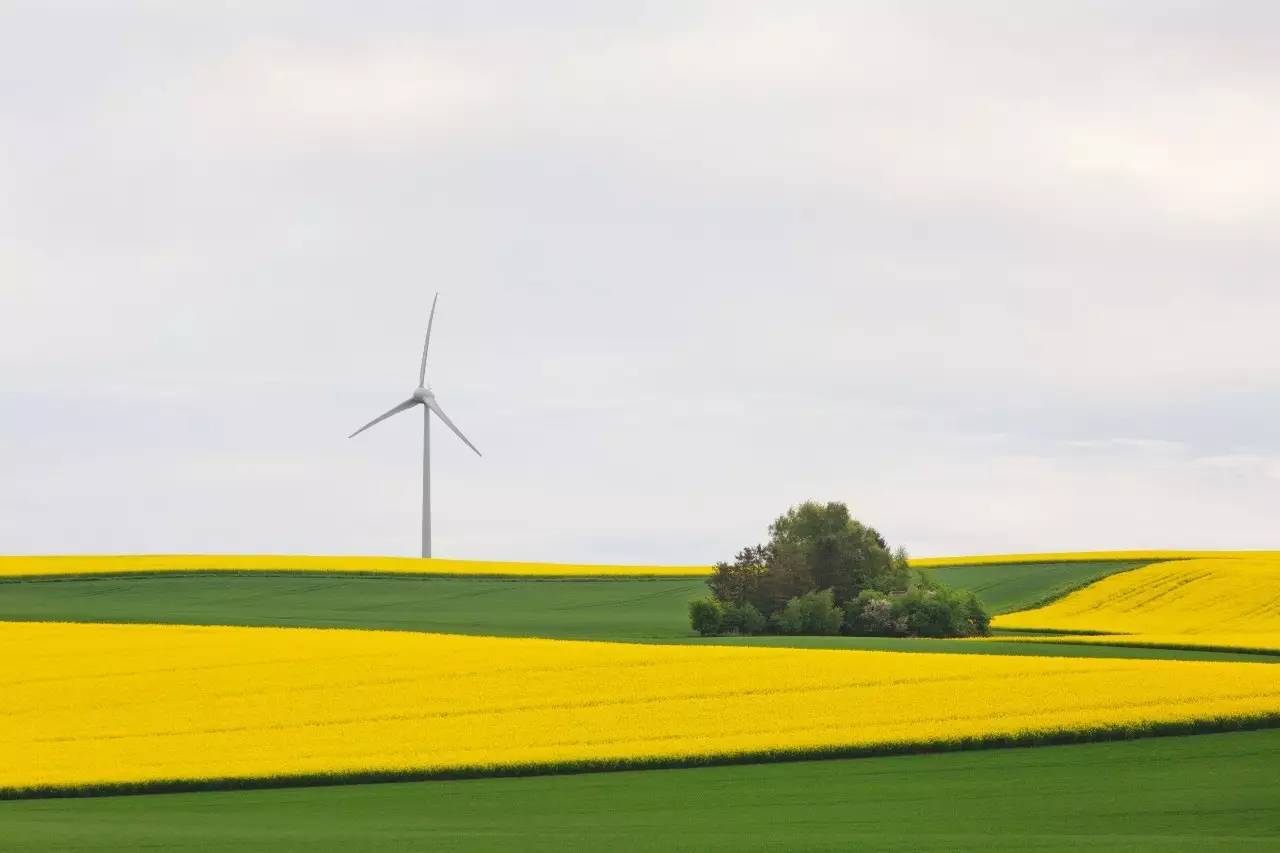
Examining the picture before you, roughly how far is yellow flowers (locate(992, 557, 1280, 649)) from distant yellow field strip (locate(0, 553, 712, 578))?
79.4 feet

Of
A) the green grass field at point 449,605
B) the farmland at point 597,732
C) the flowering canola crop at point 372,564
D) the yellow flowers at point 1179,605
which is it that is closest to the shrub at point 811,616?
the green grass field at point 449,605

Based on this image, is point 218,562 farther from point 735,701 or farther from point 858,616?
point 735,701

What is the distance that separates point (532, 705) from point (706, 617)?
2607 cm

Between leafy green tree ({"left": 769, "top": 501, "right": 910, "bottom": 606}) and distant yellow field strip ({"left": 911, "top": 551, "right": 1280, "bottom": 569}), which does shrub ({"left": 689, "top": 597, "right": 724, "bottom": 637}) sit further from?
distant yellow field strip ({"left": 911, "top": 551, "right": 1280, "bottom": 569})

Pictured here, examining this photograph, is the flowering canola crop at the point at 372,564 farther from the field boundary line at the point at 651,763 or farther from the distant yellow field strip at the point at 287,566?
the field boundary line at the point at 651,763

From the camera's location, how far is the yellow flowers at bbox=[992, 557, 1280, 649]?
2544 inches

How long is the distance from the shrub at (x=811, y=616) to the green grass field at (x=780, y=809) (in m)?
30.1

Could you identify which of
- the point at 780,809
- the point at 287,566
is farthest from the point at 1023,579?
the point at 780,809

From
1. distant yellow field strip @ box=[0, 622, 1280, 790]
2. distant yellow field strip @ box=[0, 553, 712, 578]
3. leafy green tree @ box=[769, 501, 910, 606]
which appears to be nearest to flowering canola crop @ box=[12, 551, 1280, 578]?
distant yellow field strip @ box=[0, 553, 712, 578]

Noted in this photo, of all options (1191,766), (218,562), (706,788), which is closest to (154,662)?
(706,788)

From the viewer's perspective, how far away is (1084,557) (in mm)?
91375

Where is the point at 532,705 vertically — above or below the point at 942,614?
below

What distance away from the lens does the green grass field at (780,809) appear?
2436 cm

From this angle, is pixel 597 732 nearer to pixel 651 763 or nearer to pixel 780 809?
pixel 651 763
